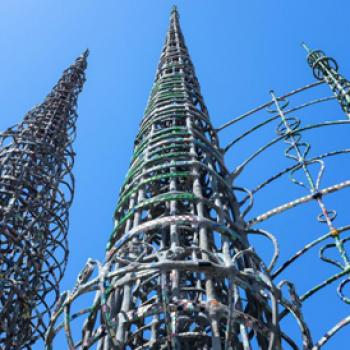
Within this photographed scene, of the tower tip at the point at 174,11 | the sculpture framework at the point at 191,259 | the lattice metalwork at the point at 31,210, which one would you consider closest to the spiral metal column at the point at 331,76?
the sculpture framework at the point at 191,259

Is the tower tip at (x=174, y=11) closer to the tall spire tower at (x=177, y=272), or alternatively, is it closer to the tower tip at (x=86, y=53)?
the tower tip at (x=86, y=53)

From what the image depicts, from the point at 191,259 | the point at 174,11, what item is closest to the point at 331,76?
the point at 191,259

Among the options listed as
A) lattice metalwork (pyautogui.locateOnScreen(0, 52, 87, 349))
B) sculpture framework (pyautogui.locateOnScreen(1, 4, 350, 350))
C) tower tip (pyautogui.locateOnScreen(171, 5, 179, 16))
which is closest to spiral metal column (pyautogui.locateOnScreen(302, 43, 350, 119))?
sculpture framework (pyautogui.locateOnScreen(1, 4, 350, 350))

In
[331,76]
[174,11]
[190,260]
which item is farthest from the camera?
[174,11]

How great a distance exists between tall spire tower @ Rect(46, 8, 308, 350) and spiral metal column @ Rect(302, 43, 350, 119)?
2.93 m

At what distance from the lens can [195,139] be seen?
37.5 ft

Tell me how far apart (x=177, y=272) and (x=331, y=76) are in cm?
718

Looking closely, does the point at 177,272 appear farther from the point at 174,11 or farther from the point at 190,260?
the point at 174,11

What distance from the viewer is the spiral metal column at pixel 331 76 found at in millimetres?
11336

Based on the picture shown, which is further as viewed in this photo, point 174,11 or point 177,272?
point 174,11

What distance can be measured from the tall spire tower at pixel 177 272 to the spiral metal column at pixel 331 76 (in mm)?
2935

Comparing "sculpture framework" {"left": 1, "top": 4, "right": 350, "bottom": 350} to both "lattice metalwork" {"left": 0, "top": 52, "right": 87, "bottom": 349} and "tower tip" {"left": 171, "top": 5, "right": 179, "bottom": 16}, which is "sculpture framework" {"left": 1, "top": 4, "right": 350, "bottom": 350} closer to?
"lattice metalwork" {"left": 0, "top": 52, "right": 87, "bottom": 349}

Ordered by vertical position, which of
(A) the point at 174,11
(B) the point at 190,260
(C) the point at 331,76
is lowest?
(B) the point at 190,260

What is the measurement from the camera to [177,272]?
296 inches
